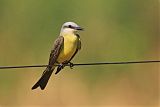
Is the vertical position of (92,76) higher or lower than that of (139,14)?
lower

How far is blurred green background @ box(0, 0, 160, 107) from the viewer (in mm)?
10312

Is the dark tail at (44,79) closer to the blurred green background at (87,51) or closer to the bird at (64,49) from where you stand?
the bird at (64,49)

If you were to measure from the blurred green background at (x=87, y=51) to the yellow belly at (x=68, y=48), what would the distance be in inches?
130

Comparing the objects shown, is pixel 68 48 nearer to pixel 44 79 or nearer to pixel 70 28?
pixel 70 28

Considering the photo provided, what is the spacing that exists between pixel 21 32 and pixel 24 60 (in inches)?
21.0

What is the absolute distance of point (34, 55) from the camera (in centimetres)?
1045

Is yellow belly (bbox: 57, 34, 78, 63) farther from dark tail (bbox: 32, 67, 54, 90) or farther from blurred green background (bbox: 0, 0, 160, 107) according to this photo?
blurred green background (bbox: 0, 0, 160, 107)

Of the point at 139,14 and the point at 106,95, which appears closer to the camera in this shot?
the point at 106,95

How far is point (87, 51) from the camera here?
412 inches

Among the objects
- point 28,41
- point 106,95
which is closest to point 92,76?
point 106,95

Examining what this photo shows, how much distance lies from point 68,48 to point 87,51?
3.68m

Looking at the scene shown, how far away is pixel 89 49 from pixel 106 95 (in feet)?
2.08

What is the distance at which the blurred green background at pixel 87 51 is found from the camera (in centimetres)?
1031

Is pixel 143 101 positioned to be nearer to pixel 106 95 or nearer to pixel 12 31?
pixel 106 95
